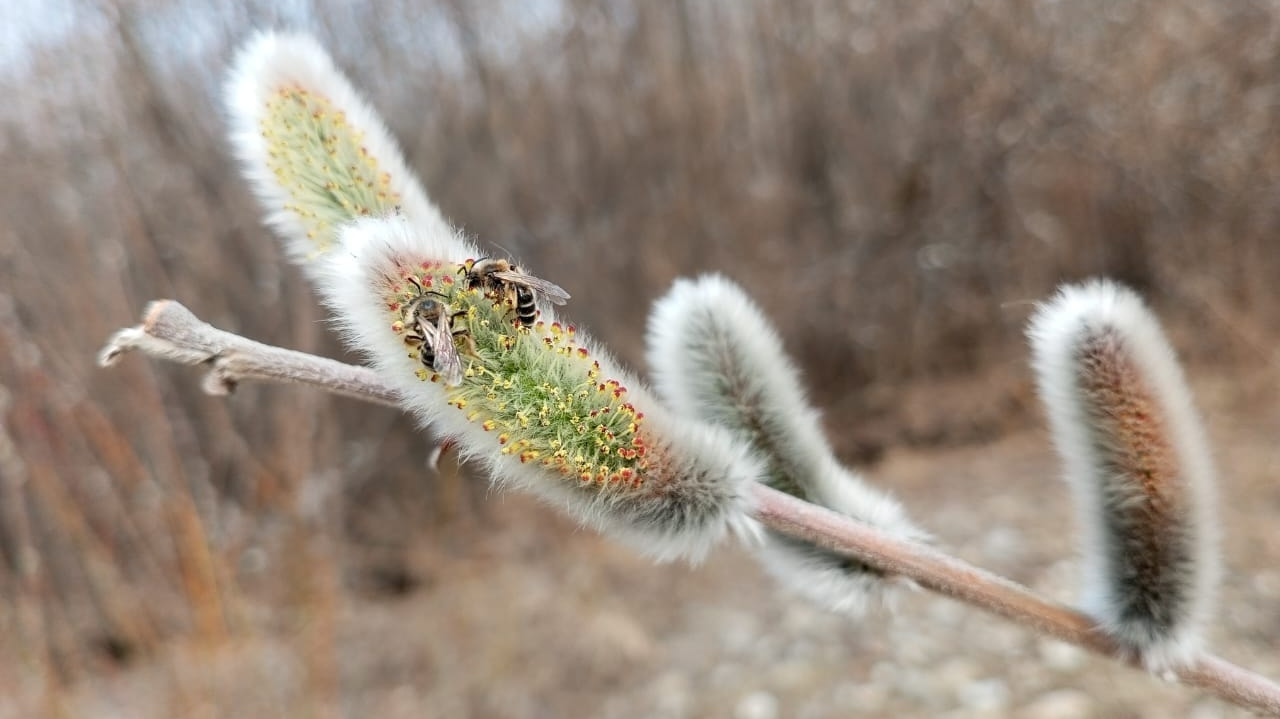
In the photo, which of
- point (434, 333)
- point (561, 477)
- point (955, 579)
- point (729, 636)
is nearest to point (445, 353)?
point (434, 333)

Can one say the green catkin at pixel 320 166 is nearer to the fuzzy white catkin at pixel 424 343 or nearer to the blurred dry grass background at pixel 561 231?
the fuzzy white catkin at pixel 424 343

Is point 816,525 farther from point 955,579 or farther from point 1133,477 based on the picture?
point 1133,477

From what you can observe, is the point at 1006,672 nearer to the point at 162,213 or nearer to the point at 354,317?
the point at 354,317

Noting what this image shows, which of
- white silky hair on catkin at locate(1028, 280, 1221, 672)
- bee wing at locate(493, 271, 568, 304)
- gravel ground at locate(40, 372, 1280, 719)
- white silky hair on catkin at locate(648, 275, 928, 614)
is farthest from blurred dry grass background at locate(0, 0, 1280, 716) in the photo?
bee wing at locate(493, 271, 568, 304)

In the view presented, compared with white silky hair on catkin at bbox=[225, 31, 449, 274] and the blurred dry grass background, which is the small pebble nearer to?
the blurred dry grass background

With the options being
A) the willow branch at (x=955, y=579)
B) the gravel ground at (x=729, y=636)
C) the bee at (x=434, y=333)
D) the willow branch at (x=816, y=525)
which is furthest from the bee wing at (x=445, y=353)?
the gravel ground at (x=729, y=636)

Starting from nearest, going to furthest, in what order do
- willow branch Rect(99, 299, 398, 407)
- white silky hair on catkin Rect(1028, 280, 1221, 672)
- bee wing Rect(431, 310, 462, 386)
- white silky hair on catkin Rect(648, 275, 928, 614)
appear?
bee wing Rect(431, 310, 462, 386), willow branch Rect(99, 299, 398, 407), white silky hair on catkin Rect(1028, 280, 1221, 672), white silky hair on catkin Rect(648, 275, 928, 614)
